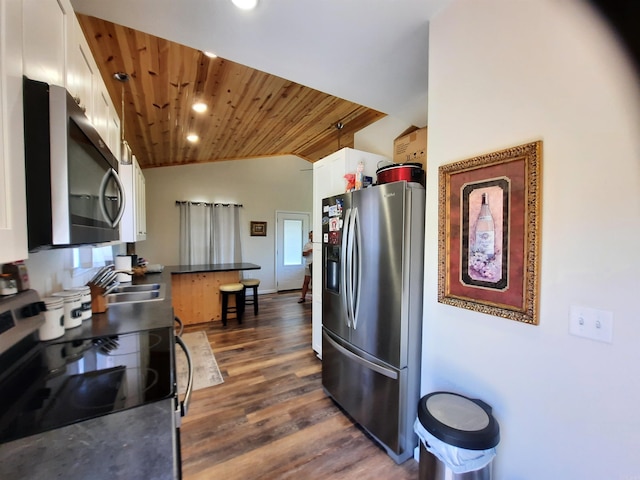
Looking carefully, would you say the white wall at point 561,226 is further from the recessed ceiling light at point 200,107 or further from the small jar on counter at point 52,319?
the recessed ceiling light at point 200,107

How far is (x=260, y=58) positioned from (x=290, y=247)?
17.0 feet

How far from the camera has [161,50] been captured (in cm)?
195

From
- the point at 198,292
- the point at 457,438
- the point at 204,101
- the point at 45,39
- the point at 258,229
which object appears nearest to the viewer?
the point at 45,39

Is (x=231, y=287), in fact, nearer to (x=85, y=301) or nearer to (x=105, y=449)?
(x=85, y=301)

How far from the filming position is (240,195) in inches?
242

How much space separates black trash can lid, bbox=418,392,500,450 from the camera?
1.08 m

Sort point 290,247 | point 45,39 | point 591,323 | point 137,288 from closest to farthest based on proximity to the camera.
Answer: point 45,39 → point 591,323 → point 137,288 → point 290,247

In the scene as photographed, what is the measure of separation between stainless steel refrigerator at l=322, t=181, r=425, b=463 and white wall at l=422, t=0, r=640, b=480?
31cm

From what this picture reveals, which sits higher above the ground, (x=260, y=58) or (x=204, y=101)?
(x=204, y=101)

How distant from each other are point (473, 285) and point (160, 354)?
1.48 metres

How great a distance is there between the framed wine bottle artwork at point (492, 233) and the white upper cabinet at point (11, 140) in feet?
5.35

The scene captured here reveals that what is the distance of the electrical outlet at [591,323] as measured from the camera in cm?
93

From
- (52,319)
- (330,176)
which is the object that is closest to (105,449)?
(52,319)

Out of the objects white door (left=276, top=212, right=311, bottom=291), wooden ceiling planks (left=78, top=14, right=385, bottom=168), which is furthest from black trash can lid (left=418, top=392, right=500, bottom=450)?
white door (left=276, top=212, right=311, bottom=291)
